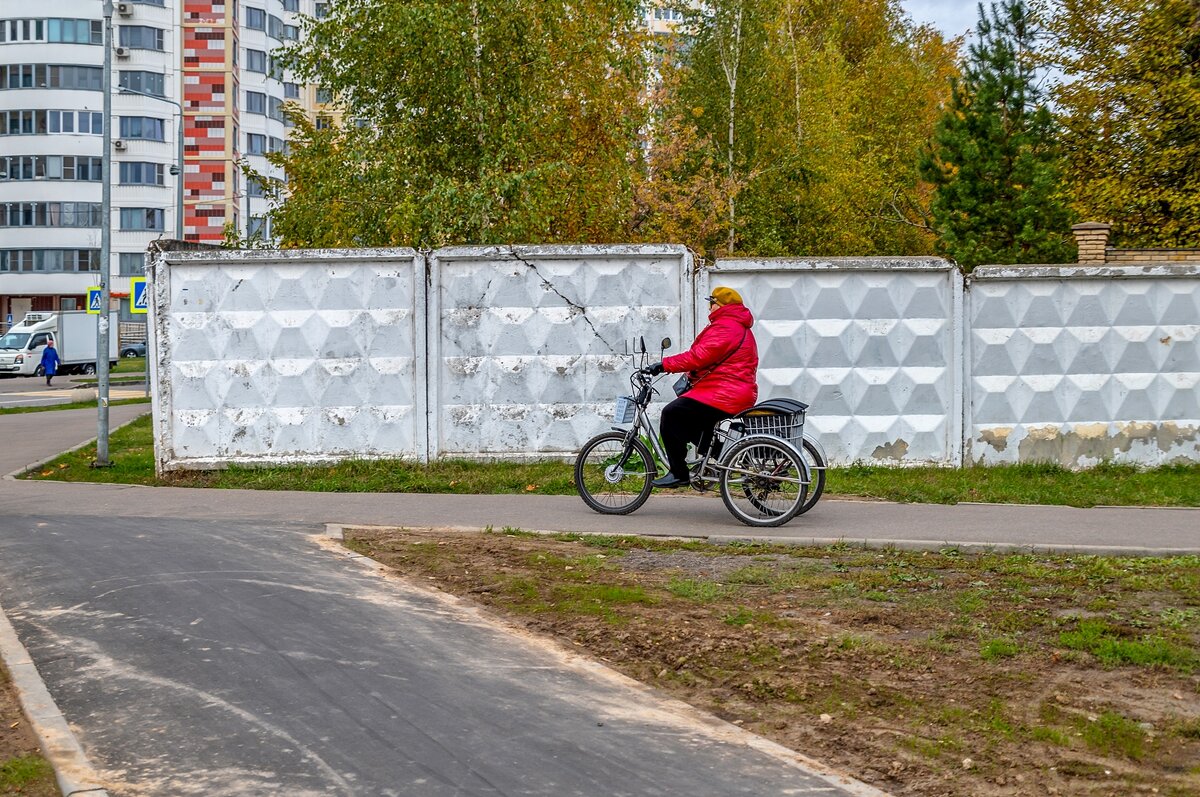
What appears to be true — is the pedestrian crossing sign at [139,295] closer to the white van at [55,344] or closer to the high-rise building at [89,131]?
the white van at [55,344]

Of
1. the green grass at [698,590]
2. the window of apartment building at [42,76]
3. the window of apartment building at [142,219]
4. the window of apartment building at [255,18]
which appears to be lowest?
the green grass at [698,590]

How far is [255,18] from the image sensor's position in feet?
313

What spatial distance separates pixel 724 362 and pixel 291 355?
5422 millimetres

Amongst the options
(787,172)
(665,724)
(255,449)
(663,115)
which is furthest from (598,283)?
(787,172)

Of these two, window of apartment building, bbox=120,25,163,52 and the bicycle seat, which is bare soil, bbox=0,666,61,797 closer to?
the bicycle seat

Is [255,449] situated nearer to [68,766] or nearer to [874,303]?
[874,303]

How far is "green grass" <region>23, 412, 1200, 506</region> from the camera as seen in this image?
1241 cm

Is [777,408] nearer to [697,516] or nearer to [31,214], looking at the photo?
[697,516]

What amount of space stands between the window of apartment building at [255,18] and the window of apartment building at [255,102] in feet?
15.3

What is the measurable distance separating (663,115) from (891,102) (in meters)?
14.7

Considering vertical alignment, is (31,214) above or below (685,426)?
above

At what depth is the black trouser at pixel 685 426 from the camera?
11.0m

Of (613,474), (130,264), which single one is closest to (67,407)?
(613,474)

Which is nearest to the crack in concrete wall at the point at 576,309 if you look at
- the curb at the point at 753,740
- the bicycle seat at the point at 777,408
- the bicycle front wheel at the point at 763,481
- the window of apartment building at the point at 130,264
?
the bicycle seat at the point at 777,408
